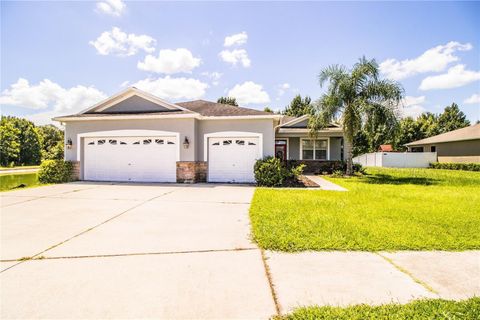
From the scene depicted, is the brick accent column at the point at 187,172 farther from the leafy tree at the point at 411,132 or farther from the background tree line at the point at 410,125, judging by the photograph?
the leafy tree at the point at 411,132

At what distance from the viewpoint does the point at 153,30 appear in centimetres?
1119

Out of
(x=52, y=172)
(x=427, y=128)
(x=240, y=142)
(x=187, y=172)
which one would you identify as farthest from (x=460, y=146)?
(x=52, y=172)

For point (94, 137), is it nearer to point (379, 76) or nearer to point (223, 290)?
point (223, 290)

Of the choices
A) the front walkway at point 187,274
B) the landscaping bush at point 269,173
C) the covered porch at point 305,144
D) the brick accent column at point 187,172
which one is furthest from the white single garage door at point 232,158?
the front walkway at point 187,274

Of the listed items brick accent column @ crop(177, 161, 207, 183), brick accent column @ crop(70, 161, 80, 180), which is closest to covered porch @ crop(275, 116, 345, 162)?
brick accent column @ crop(177, 161, 207, 183)

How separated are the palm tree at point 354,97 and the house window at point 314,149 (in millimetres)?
3748

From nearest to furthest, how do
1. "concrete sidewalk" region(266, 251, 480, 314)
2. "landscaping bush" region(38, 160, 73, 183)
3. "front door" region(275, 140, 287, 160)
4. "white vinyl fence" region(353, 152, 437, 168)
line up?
"concrete sidewalk" region(266, 251, 480, 314) < "landscaping bush" region(38, 160, 73, 183) < "front door" region(275, 140, 287, 160) < "white vinyl fence" region(353, 152, 437, 168)

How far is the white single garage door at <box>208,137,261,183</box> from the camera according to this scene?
12.9 meters

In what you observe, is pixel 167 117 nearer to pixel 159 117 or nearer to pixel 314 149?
pixel 159 117

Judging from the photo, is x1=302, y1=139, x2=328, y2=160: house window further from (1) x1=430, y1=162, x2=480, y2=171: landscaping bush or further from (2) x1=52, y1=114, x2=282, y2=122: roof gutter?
(1) x1=430, y1=162, x2=480, y2=171: landscaping bush

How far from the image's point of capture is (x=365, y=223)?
543cm

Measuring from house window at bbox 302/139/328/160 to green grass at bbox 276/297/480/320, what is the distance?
17.4 m

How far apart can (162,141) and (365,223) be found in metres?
10.2

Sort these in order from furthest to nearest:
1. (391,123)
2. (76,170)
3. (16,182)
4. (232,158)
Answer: (16,182) < (391,123) < (76,170) < (232,158)
